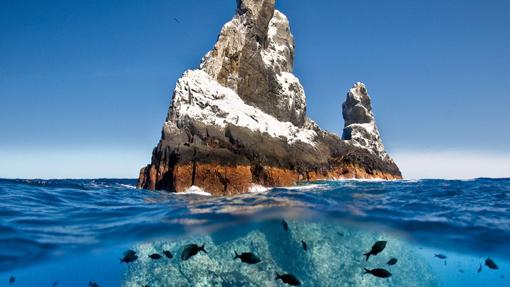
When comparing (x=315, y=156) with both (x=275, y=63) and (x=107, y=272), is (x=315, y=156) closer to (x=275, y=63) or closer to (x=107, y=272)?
(x=275, y=63)

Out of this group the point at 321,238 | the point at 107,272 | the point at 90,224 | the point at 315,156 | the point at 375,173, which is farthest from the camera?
the point at 375,173

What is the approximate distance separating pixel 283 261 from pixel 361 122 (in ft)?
182

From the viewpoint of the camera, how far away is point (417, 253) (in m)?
19.6

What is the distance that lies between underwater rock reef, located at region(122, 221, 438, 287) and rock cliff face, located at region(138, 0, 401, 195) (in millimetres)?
6264

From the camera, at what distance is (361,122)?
222 ft

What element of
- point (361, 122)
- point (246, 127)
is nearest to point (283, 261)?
point (246, 127)

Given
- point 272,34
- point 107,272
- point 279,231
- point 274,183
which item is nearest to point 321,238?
point 279,231

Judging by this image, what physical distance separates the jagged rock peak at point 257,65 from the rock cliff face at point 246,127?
12 cm

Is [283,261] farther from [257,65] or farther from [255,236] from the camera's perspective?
Result: [257,65]

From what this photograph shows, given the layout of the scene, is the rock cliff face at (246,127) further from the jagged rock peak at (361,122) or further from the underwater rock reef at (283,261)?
the jagged rock peak at (361,122)

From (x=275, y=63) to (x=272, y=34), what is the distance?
6.63 metres

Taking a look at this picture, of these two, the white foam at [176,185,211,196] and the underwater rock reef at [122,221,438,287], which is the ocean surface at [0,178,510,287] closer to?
the underwater rock reef at [122,221,438,287]

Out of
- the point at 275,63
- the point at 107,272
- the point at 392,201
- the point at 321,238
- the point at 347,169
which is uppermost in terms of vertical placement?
the point at 275,63

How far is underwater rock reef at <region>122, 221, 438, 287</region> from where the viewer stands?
613 inches
